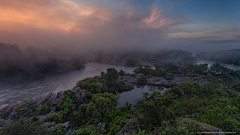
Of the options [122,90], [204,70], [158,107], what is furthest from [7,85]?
[204,70]

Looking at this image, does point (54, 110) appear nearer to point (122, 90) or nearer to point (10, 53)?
point (122, 90)

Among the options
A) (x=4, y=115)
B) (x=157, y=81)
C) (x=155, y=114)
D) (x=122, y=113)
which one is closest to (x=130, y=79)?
(x=157, y=81)

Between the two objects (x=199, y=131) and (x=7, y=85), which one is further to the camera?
(x=7, y=85)

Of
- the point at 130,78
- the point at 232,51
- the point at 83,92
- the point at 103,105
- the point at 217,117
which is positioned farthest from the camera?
the point at 232,51

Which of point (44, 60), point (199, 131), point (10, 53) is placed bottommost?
point (199, 131)

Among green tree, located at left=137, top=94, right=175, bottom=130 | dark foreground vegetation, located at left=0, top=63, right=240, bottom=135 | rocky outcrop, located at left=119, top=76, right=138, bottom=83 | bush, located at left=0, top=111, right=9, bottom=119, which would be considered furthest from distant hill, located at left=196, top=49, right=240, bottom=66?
bush, located at left=0, top=111, right=9, bottom=119

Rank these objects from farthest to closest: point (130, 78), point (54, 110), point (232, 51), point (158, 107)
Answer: point (232, 51)
point (130, 78)
point (54, 110)
point (158, 107)

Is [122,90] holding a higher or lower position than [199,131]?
lower

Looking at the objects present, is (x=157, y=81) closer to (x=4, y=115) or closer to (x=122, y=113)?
(x=122, y=113)

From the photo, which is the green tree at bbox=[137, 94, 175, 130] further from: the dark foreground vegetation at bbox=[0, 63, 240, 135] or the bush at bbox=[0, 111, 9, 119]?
the bush at bbox=[0, 111, 9, 119]
